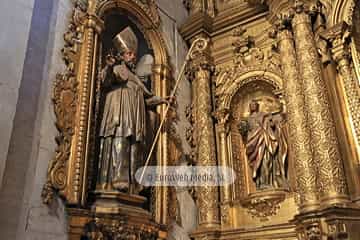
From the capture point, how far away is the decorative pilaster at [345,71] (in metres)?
4.45

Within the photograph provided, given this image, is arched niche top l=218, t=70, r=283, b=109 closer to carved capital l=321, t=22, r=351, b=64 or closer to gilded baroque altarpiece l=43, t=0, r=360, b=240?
gilded baroque altarpiece l=43, t=0, r=360, b=240

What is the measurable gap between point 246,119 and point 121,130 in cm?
202

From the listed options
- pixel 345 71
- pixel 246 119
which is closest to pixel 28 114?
pixel 246 119

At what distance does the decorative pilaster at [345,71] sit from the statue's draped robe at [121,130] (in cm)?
246

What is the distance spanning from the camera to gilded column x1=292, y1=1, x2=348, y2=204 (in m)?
4.01

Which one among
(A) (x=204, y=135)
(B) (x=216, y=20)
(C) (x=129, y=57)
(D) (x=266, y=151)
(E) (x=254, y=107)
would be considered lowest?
(D) (x=266, y=151)

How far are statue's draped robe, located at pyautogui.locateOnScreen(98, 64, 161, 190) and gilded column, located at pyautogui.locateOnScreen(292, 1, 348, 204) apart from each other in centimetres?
201

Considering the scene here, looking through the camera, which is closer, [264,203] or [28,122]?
[28,122]

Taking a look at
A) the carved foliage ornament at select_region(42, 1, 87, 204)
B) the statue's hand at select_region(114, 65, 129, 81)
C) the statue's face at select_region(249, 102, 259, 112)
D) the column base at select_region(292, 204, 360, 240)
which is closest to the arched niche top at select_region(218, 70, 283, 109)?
the statue's face at select_region(249, 102, 259, 112)

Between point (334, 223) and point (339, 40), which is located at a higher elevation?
point (339, 40)

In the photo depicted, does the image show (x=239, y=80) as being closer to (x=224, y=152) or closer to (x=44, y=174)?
(x=224, y=152)

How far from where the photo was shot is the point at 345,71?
15.2 feet

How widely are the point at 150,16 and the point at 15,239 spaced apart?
370 centimetres

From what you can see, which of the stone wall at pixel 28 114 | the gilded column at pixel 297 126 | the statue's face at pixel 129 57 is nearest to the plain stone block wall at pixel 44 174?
the stone wall at pixel 28 114
